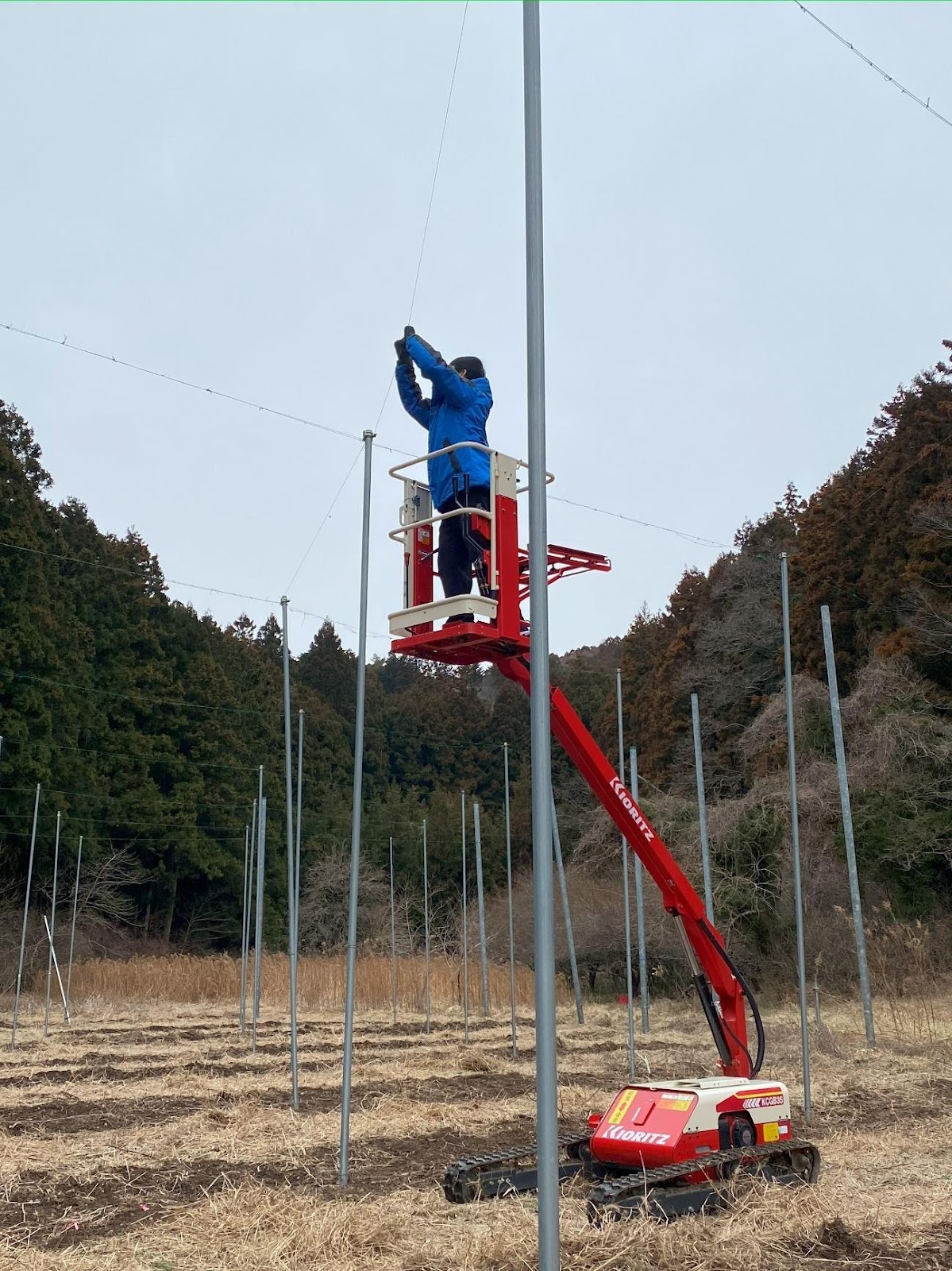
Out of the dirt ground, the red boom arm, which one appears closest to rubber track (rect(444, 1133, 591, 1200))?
the dirt ground

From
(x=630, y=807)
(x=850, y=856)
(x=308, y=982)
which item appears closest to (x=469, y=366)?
(x=630, y=807)

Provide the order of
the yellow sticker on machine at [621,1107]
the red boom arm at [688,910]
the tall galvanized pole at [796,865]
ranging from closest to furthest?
the yellow sticker on machine at [621,1107]
the red boom arm at [688,910]
the tall galvanized pole at [796,865]

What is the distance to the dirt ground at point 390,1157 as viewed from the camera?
4648mm

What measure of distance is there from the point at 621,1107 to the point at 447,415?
337cm

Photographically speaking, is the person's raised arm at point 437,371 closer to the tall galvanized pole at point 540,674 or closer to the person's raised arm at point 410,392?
the person's raised arm at point 410,392

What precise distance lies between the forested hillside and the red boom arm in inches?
416

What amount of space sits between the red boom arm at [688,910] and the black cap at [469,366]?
1589 millimetres

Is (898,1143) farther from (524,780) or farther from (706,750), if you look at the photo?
(524,780)

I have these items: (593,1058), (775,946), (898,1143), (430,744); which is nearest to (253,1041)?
(593,1058)

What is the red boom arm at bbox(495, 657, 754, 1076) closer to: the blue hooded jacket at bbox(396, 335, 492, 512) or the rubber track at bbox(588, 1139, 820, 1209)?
the rubber track at bbox(588, 1139, 820, 1209)

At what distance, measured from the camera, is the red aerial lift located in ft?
17.1

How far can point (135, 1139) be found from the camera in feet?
23.8

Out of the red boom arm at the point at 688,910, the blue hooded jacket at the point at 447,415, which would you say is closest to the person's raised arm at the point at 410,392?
the blue hooded jacket at the point at 447,415

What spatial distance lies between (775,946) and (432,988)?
4.94 meters
